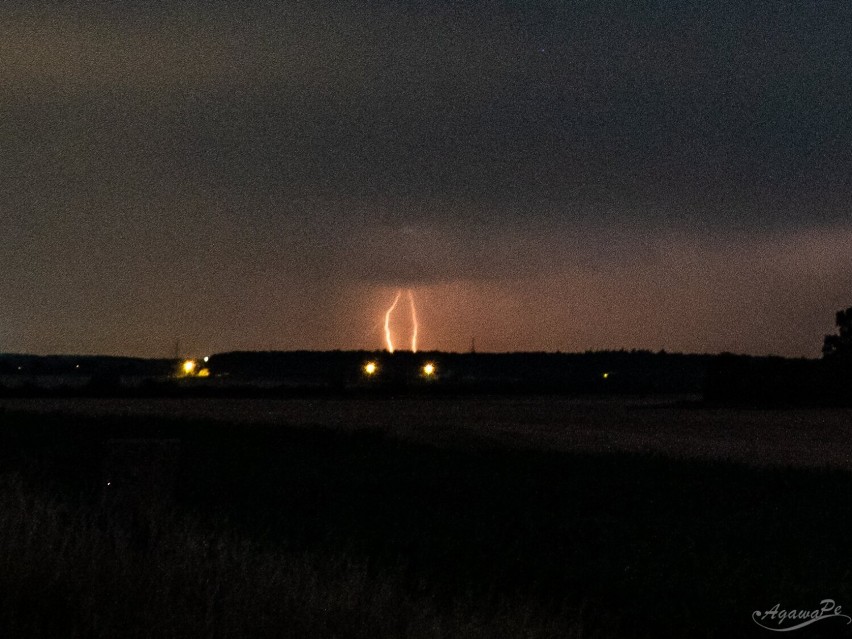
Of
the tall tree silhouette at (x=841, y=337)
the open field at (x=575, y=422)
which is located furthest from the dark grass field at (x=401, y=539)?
the tall tree silhouette at (x=841, y=337)

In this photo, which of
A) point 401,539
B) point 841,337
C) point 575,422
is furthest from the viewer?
point 841,337

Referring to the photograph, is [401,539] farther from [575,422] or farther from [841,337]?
[841,337]

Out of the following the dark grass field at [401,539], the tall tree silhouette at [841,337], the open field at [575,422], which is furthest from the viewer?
the tall tree silhouette at [841,337]

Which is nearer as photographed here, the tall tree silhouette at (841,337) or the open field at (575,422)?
the open field at (575,422)

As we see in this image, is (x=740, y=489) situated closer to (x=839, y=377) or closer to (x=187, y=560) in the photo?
(x=187, y=560)

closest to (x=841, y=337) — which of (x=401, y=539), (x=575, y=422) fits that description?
(x=575, y=422)

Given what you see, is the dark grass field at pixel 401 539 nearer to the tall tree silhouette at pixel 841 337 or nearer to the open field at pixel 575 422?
the open field at pixel 575 422

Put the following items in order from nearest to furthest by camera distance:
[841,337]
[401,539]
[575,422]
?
1. [401,539]
2. [575,422]
3. [841,337]

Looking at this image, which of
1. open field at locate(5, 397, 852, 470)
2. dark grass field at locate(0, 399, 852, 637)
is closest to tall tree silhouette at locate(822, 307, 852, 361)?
open field at locate(5, 397, 852, 470)

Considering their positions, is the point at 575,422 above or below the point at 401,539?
above

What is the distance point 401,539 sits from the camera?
16172 millimetres

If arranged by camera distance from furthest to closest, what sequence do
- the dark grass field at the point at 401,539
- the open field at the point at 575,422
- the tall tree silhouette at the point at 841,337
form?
the tall tree silhouette at the point at 841,337 < the open field at the point at 575,422 < the dark grass field at the point at 401,539

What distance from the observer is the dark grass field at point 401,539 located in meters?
9.11

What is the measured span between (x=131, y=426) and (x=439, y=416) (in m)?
25.9
